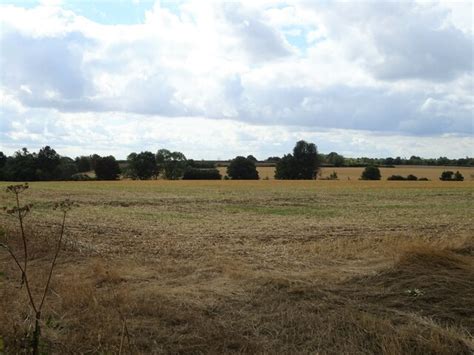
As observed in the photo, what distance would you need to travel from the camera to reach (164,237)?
622 inches

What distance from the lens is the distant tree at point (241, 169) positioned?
102 meters

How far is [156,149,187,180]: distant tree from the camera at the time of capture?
360 ft

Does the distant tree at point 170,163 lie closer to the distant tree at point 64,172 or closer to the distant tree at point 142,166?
the distant tree at point 142,166

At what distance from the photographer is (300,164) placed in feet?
352

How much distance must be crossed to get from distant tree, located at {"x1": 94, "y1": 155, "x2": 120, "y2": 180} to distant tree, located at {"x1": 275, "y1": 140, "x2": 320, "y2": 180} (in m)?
34.4

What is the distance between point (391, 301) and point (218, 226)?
40.5 feet

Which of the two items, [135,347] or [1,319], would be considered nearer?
[135,347]

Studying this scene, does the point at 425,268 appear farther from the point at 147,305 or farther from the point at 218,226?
the point at 218,226

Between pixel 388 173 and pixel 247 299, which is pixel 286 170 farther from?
pixel 247 299

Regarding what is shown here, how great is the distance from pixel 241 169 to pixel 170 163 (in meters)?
18.8

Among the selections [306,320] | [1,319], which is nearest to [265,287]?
[306,320]

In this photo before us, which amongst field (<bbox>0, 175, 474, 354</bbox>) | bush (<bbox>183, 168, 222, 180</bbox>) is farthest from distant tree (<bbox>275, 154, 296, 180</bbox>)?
field (<bbox>0, 175, 474, 354</bbox>)

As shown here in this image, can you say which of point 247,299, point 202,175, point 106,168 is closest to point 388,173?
point 202,175

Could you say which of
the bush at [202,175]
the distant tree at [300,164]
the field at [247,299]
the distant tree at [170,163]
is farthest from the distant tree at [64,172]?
the field at [247,299]
